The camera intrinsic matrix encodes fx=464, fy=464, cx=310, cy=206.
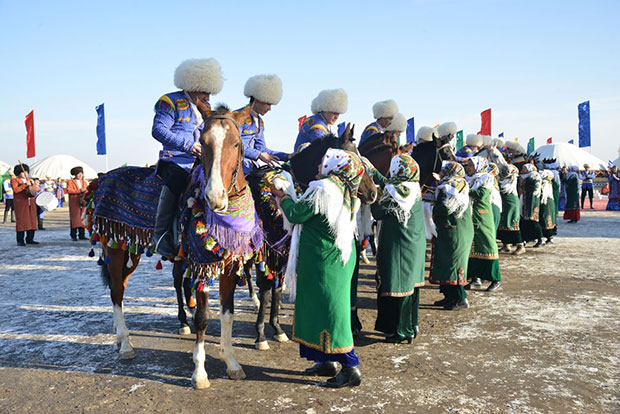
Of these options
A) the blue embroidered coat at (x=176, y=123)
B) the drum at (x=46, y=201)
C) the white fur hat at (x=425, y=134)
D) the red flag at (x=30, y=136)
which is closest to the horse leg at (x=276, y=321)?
the blue embroidered coat at (x=176, y=123)

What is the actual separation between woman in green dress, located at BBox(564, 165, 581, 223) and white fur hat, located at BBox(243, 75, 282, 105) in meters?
15.6

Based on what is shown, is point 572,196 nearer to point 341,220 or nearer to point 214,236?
A: point 341,220

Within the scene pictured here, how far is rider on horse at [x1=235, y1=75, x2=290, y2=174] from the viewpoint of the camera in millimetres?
5371

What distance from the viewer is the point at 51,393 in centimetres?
396

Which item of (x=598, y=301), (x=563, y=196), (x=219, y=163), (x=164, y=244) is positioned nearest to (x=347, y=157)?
(x=219, y=163)

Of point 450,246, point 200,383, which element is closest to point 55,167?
point 450,246

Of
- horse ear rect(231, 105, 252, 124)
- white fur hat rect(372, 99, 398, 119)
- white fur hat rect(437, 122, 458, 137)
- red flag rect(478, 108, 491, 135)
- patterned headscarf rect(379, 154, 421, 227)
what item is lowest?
patterned headscarf rect(379, 154, 421, 227)

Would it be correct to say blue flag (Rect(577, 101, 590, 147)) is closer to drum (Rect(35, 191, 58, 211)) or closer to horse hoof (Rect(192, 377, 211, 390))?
drum (Rect(35, 191, 58, 211))

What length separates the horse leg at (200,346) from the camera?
4.03 meters

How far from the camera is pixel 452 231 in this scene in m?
6.38

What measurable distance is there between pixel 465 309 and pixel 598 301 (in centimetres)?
211

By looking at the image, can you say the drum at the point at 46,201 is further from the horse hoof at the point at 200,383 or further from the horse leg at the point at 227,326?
the horse hoof at the point at 200,383

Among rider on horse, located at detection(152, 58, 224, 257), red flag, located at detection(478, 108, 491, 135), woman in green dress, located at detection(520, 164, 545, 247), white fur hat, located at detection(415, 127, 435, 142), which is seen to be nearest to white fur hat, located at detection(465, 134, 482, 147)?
woman in green dress, located at detection(520, 164, 545, 247)

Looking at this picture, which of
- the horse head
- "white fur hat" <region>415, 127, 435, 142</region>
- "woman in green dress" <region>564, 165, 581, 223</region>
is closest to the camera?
the horse head
